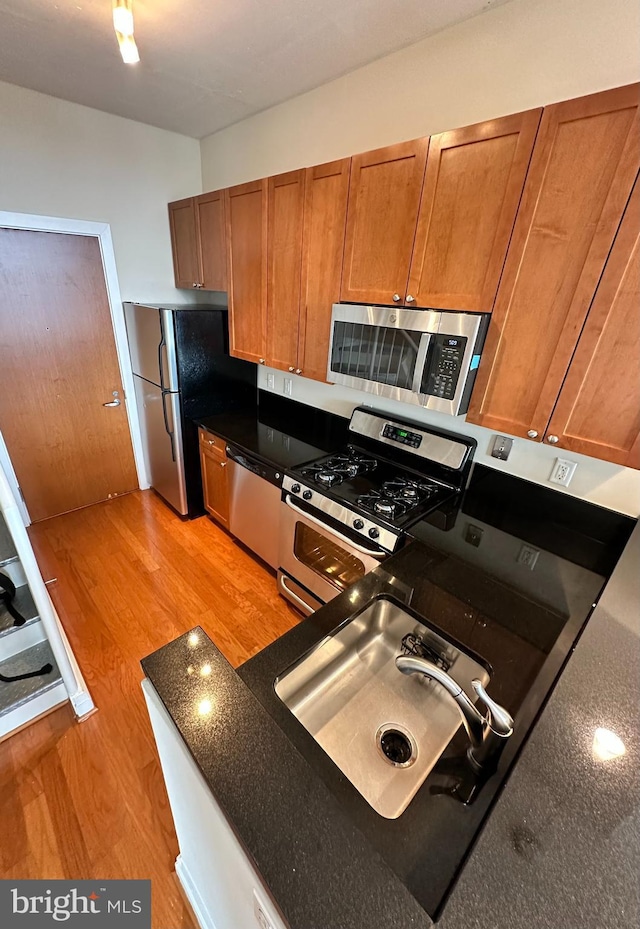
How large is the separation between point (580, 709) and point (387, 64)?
2551 millimetres

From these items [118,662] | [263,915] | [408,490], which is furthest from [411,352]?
[118,662]

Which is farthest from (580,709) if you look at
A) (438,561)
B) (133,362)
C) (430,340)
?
(133,362)

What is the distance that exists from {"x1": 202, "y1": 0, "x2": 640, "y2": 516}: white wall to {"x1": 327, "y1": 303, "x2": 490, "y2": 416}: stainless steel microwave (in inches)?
17.5

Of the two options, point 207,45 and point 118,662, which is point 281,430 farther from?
point 207,45

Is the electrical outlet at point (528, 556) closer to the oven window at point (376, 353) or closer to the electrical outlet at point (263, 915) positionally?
the oven window at point (376, 353)

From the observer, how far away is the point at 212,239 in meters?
2.49

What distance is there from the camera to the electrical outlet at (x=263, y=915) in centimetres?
57

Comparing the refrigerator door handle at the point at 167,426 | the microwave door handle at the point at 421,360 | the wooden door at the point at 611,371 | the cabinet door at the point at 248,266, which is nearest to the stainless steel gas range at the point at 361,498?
the microwave door handle at the point at 421,360

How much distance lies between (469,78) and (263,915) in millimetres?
2561

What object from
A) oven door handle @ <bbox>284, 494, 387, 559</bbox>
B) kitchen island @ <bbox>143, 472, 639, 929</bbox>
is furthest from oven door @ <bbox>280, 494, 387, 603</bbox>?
kitchen island @ <bbox>143, 472, 639, 929</bbox>

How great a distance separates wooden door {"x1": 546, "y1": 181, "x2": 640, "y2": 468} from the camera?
106cm

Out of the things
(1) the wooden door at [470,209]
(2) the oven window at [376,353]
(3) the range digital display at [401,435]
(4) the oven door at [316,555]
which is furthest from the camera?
(3) the range digital display at [401,435]

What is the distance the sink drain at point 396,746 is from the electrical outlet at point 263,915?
0.39 metres

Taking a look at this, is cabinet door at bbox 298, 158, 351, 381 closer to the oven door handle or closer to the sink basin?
the oven door handle
